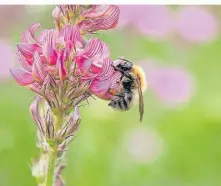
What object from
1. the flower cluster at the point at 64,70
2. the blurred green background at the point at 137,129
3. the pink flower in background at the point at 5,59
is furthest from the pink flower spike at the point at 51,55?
the pink flower in background at the point at 5,59

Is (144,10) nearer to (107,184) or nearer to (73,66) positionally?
(107,184)

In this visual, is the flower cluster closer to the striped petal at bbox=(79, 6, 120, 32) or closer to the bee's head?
the striped petal at bbox=(79, 6, 120, 32)

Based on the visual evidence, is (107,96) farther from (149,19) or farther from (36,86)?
(149,19)

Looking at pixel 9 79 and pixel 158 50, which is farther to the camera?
pixel 158 50

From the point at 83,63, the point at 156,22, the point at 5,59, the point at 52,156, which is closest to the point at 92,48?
the point at 83,63
